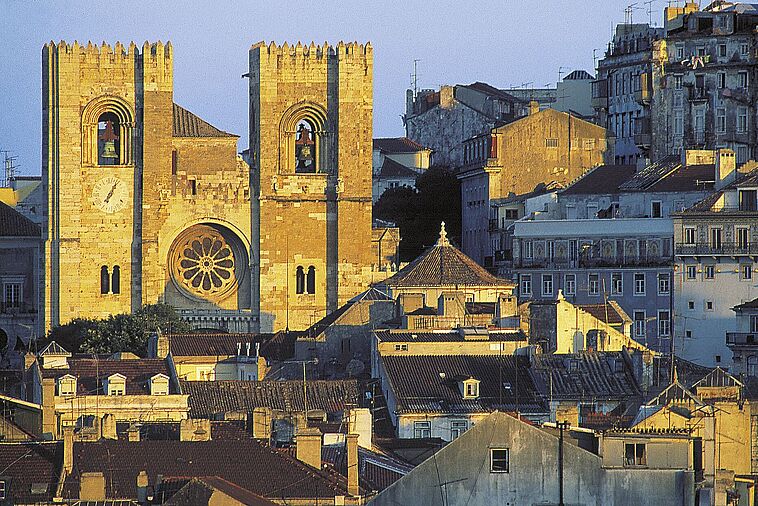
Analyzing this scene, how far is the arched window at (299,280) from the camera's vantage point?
115438mm

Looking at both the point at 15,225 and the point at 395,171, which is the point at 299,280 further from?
the point at 395,171

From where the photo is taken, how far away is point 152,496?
143 ft

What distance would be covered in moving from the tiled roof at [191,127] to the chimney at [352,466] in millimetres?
70733

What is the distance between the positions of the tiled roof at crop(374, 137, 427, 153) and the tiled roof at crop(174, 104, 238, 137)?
35.0 metres

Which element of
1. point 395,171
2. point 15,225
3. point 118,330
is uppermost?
point 395,171

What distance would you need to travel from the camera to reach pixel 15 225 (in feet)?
408

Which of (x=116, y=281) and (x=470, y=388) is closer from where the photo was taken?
(x=470, y=388)

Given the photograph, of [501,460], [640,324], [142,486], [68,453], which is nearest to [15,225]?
[640,324]

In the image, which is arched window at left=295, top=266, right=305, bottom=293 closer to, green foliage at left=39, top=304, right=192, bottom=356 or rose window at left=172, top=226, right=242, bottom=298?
rose window at left=172, top=226, right=242, bottom=298

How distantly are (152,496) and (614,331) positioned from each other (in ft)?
149

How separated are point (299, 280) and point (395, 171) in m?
37.8

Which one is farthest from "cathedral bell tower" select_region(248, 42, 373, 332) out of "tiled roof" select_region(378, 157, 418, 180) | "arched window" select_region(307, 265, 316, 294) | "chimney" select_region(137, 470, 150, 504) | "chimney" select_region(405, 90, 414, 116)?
"chimney" select_region(137, 470, 150, 504)

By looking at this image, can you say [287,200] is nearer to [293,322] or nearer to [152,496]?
[293,322]

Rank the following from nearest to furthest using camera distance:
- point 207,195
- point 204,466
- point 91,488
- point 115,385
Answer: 1. point 91,488
2. point 204,466
3. point 115,385
4. point 207,195
